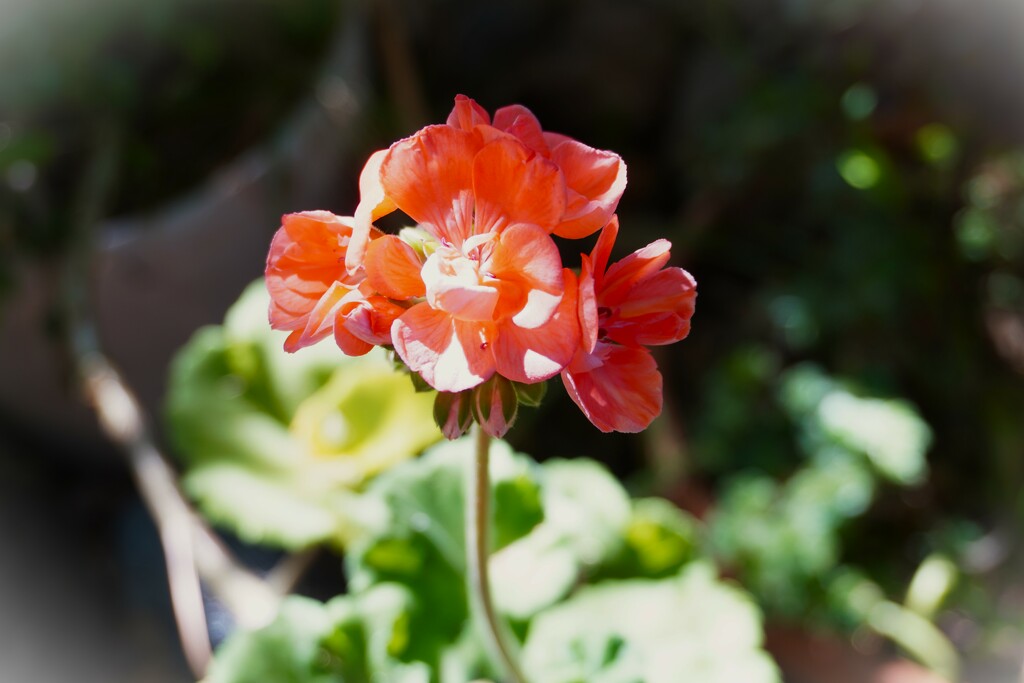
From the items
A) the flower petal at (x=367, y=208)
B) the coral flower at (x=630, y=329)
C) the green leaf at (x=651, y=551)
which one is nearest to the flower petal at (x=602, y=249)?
the coral flower at (x=630, y=329)

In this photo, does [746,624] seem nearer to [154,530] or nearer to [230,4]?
[154,530]

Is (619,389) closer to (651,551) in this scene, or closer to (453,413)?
(453,413)

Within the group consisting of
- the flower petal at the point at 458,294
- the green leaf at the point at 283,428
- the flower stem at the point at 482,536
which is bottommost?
the green leaf at the point at 283,428

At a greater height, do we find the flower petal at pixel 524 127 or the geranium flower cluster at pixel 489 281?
the flower petal at pixel 524 127

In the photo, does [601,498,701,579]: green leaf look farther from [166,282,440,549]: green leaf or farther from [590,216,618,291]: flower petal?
[590,216,618,291]: flower petal

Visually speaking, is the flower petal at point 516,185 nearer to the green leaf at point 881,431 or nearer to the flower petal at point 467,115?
the flower petal at point 467,115

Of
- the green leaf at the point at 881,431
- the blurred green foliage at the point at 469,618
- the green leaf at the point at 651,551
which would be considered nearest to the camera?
the blurred green foliage at the point at 469,618
